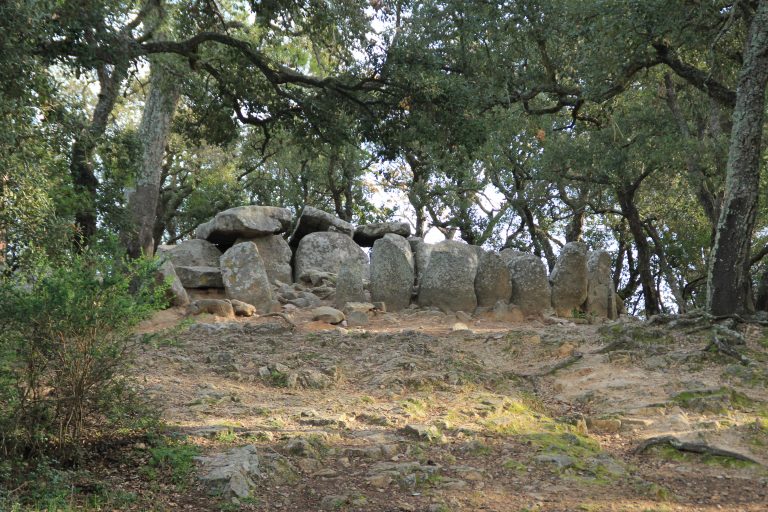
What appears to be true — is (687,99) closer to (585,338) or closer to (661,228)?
(661,228)

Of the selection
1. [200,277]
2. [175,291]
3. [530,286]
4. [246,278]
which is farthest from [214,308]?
[530,286]

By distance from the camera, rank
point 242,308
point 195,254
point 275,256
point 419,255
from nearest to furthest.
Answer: point 242,308 < point 419,255 < point 195,254 < point 275,256

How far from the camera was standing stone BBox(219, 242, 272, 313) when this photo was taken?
44.8 ft

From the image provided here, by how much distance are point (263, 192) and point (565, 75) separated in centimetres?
1341

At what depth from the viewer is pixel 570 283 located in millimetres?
14047

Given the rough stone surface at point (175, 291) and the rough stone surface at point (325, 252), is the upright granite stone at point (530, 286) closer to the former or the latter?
the rough stone surface at point (325, 252)

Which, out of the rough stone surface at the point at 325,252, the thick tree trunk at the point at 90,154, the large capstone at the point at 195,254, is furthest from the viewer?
the rough stone surface at the point at 325,252

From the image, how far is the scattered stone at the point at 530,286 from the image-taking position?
1389 cm

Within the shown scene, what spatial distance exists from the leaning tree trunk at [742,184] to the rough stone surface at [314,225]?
31.3 ft

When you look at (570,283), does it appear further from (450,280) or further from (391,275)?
(391,275)

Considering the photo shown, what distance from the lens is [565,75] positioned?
547 inches

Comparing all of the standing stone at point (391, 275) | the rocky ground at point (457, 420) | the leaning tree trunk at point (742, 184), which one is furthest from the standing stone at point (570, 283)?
the leaning tree trunk at point (742, 184)

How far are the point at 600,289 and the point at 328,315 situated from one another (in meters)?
5.64

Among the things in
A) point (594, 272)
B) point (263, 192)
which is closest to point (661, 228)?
point (594, 272)
